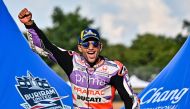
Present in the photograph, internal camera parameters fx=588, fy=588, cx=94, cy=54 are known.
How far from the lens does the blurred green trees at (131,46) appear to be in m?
76.7

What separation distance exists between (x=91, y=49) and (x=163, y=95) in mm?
3848

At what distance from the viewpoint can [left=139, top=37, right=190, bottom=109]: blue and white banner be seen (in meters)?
8.95

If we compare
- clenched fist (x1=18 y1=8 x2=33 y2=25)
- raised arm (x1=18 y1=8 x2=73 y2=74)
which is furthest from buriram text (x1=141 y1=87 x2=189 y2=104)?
clenched fist (x1=18 y1=8 x2=33 y2=25)

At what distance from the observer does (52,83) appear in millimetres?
8492

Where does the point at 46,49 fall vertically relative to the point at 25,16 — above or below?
below

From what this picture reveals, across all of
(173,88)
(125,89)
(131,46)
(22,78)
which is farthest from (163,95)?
(131,46)

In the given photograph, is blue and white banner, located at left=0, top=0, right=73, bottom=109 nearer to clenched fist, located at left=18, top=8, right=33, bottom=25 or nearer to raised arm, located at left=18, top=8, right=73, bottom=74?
raised arm, located at left=18, top=8, right=73, bottom=74

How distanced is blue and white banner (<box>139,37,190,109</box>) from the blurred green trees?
59486mm

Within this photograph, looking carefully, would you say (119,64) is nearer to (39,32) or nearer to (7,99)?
(39,32)

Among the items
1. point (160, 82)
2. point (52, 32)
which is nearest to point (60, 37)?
point (52, 32)

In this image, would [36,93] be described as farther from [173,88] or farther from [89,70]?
[89,70]

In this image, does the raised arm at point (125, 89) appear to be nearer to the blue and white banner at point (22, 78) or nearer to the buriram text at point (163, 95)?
the blue and white banner at point (22, 78)

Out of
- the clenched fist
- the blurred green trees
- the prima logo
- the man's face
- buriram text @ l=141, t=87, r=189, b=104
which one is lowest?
the blurred green trees

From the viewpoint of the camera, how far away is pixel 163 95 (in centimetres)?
912
